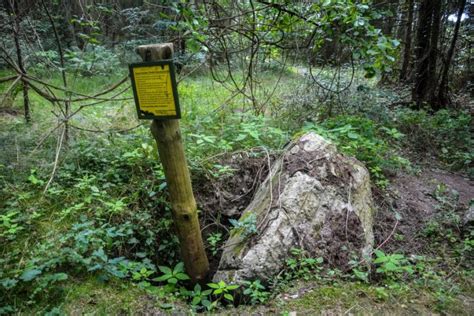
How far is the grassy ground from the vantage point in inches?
80.2

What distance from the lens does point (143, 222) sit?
2760mm

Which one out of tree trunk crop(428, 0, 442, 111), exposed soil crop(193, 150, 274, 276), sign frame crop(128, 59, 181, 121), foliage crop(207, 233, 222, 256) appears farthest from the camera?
tree trunk crop(428, 0, 442, 111)

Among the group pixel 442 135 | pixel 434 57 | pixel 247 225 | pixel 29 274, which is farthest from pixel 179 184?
pixel 434 57

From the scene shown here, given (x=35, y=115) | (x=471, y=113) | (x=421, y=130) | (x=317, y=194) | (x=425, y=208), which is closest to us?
(x=317, y=194)

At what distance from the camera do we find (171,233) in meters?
2.85

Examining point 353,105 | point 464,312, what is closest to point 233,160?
point 464,312

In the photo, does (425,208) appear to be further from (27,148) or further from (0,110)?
(0,110)

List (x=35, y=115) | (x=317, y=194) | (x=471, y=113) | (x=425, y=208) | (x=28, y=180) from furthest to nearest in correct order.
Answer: (x=471, y=113), (x=35, y=115), (x=425, y=208), (x=28, y=180), (x=317, y=194)

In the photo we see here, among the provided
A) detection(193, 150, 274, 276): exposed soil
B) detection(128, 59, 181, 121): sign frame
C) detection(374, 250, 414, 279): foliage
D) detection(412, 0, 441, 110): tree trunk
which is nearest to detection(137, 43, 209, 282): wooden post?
detection(128, 59, 181, 121): sign frame

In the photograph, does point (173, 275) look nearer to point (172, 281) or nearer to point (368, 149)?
point (172, 281)

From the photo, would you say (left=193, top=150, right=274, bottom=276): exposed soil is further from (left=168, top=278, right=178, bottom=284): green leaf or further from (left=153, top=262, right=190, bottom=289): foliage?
(left=168, top=278, right=178, bottom=284): green leaf

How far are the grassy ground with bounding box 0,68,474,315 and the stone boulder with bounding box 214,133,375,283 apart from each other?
0.23m

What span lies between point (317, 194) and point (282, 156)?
616mm

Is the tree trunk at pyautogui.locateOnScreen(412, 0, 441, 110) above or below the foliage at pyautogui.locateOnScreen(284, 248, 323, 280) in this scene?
above
